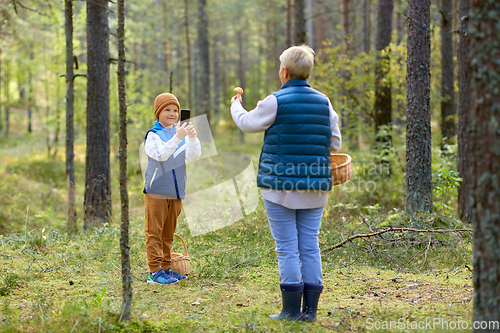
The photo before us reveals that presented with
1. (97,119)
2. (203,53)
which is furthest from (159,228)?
(203,53)

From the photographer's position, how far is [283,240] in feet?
10.7

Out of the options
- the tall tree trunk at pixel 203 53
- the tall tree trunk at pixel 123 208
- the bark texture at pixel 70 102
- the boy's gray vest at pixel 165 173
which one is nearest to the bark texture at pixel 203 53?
the tall tree trunk at pixel 203 53

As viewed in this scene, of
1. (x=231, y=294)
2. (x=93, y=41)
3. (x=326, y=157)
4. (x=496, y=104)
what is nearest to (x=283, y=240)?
(x=326, y=157)

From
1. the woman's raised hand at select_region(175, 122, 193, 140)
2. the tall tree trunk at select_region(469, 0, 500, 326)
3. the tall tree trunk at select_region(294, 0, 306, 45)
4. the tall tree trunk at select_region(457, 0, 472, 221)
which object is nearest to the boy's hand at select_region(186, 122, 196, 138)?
the woman's raised hand at select_region(175, 122, 193, 140)

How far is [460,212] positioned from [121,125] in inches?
254

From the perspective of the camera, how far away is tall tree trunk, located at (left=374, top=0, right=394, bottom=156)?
10.4 meters

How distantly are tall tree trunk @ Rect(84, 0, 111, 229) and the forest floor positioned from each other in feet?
2.39

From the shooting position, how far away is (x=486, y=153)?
7.05 ft

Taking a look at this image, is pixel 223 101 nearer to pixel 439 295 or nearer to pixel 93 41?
pixel 93 41

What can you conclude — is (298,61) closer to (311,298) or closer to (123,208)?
Result: (123,208)

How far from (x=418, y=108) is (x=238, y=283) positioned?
11.5ft

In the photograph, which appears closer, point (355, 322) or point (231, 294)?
point (355, 322)

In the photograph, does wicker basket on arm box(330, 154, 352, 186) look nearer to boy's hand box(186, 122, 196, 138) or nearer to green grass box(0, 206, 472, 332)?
green grass box(0, 206, 472, 332)

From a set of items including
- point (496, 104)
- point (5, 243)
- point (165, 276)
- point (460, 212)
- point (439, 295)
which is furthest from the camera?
point (460, 212)
